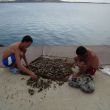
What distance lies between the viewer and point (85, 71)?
5254 mm

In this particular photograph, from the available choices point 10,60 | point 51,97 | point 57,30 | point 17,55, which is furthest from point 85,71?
point 57,30

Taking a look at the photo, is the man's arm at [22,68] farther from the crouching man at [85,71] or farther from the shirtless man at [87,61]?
the shirtless man at [87,61]

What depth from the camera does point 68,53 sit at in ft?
23.7

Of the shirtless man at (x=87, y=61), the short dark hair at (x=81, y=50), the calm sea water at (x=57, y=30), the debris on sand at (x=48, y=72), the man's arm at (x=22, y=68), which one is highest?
the short dark hair at (x=81, y=50)

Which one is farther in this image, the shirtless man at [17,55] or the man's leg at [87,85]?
the shirtless man at [17,55]

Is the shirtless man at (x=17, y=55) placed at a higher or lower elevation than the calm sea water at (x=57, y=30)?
higher

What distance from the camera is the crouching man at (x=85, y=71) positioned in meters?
4.83

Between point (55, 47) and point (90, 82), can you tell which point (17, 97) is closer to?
point (90, 82)

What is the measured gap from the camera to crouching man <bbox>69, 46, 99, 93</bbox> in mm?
4828

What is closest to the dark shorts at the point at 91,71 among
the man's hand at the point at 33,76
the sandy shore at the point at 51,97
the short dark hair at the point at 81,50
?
the sandy shore at the point at 51,97

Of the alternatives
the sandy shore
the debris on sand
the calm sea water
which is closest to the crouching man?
the sandy shore

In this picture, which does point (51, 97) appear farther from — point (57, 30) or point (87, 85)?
point (57, 30)

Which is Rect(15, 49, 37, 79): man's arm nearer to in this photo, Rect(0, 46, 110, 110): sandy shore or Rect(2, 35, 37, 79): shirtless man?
Rect(2, 35, 37, 79): shirtless man

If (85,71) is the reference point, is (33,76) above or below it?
below
